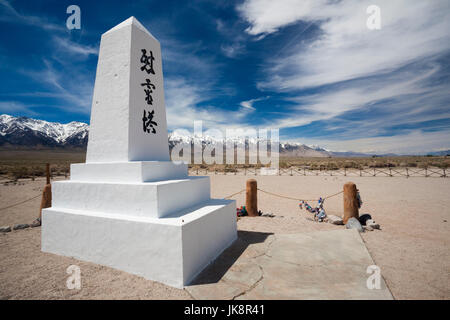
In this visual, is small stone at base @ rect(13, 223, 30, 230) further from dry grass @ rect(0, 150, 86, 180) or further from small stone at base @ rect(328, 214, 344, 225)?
dry grass @ rect(0, 150, 86, 180)

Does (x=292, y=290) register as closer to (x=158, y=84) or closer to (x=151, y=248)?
(x=151, y=248)

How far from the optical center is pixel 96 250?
4020 mm

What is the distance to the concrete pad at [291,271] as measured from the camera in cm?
310

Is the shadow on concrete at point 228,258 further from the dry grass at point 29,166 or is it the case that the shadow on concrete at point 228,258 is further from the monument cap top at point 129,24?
the dry grass at point 29,166

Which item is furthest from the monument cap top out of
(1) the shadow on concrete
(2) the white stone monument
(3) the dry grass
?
(3) the dry grass

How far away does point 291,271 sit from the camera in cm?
371

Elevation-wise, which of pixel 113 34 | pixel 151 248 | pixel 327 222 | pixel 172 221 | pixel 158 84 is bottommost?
pixel 327 222

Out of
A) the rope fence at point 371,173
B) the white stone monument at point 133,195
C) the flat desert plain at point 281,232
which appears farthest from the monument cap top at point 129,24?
the rope fence at point 371,173

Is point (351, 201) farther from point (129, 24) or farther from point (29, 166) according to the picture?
point (29, 166)

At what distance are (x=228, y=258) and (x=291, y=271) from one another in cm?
121

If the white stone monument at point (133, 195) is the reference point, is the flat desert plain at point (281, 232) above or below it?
below

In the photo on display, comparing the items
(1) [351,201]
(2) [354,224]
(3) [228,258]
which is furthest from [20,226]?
(1) [351,201]

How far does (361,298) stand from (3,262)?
6396mm
